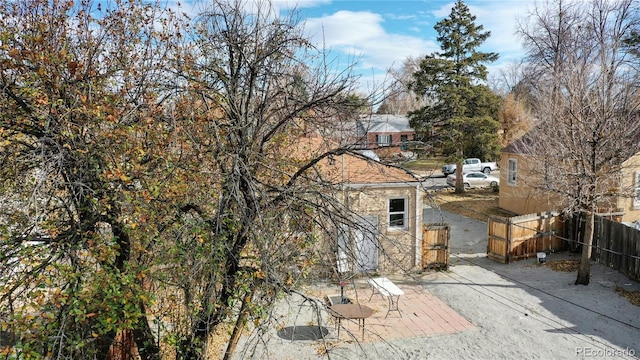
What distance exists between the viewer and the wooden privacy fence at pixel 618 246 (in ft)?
45.0

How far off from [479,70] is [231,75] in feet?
77.2

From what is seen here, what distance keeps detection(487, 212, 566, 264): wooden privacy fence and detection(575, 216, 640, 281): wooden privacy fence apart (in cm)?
135

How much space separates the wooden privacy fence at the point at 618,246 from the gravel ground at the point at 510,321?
1.15ft

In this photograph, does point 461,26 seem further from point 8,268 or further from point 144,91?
point 8,268

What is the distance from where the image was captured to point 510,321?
11.1 meters

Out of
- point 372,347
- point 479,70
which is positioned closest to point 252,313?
point 372,347

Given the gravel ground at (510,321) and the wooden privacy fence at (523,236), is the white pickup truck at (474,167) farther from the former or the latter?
the gravel ground at (510,321)

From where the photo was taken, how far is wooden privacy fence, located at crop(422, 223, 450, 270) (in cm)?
1499

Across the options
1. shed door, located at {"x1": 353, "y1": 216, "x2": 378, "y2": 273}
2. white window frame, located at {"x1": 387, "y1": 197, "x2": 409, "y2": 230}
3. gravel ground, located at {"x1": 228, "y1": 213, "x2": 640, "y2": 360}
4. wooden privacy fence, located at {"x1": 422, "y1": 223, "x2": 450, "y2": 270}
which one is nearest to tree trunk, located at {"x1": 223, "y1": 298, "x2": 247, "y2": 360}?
gravel ground, located at {"x1": 228, "y1": 213, "x2": 640, "y2": 360}

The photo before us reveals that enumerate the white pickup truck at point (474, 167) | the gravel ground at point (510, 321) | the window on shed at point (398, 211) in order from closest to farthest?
the gravel ground at point (510, 321) → the window on shed at point (398, 211) → the white pickup truck at point (474, 167)

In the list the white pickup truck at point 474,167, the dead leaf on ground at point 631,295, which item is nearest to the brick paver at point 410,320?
the dead leaf on ground at point 631,295

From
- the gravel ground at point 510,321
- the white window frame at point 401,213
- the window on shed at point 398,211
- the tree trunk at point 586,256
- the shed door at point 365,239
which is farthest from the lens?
the window on shed at point 398,211

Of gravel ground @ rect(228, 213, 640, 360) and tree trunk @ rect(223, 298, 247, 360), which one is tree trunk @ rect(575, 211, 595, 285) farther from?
tree trunk @ rect(223, 298, 247, 360)

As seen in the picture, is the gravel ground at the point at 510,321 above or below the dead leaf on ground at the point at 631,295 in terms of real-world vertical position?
below
